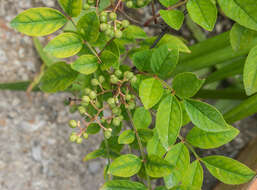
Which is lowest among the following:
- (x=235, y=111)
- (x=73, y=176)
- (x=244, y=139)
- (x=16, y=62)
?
(x=73, y=176)

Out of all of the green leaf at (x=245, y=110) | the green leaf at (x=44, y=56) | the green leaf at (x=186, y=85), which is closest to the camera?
the green leaf at (x=186, y=85)

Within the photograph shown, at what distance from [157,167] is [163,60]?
23 centimetres

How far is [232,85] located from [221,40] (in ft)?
1.62

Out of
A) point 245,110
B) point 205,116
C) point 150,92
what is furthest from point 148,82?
point 245,110

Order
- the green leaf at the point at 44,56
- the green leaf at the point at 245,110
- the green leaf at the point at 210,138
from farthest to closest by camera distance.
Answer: the green leaf at the point at 44,56
the green leaf at the point at 245,110
the green leaf at the point at 210,138

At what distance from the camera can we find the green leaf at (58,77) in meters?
0.73

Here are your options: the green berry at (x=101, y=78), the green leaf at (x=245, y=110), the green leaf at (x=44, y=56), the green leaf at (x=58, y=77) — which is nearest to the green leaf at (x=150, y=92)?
the green berry at (x=101, y=78)

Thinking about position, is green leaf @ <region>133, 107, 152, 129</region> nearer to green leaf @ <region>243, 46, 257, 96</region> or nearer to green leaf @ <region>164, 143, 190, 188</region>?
green leaf @ <region>164, 143, 190, 188</region>

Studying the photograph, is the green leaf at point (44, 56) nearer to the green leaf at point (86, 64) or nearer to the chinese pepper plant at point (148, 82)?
the chinese pepper plant at point (148, 82)

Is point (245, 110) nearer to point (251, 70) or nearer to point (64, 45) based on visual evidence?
point (251, 70)

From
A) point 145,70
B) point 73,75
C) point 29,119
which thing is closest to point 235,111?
point 145,70

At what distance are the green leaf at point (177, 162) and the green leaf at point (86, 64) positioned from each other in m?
0.26

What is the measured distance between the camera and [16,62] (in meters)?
1.34

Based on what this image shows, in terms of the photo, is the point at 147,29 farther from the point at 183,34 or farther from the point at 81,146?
the point at 81,146
